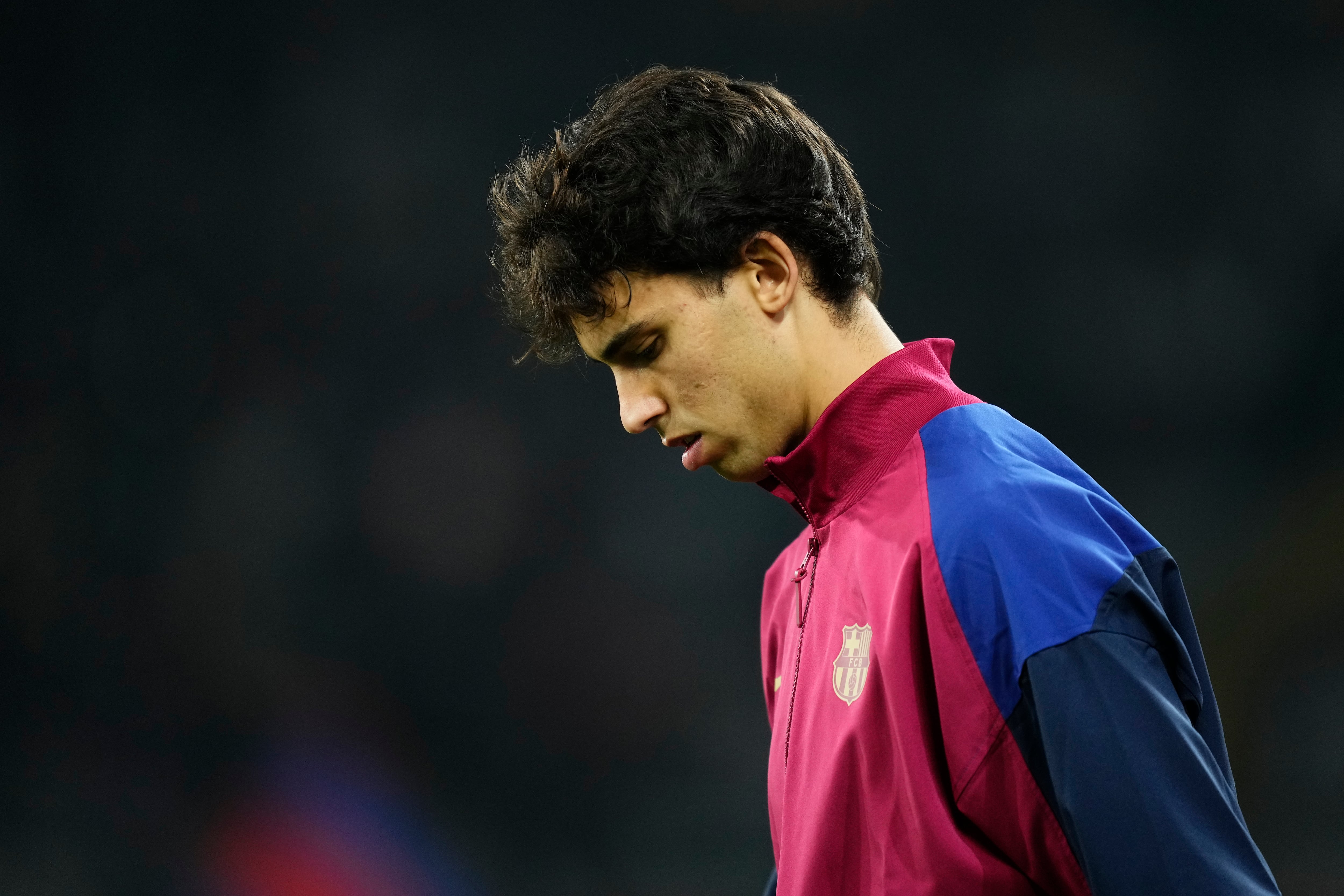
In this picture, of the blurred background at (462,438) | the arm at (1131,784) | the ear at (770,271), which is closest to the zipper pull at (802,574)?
the ear at (770,271)

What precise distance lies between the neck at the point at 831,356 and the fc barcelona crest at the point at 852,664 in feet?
0.62

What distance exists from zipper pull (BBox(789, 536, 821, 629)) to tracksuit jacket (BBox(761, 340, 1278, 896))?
0.16ft

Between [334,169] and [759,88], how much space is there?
1.86 meters

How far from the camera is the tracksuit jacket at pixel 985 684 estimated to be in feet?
2.02

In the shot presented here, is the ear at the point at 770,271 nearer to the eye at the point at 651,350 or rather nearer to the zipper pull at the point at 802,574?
the eye at the point at 651,350

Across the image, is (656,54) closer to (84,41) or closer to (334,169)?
(334,169)

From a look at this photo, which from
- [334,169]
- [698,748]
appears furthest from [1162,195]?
[334,169]

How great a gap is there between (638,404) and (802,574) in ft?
0.73

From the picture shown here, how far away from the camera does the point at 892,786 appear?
740 mm

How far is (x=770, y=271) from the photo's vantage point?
0.90m

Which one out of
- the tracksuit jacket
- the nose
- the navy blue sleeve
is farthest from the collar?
the navy blue sleeve

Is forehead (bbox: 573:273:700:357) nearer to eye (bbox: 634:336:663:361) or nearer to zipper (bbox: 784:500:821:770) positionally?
eye (bbox: 634:336:663:361)

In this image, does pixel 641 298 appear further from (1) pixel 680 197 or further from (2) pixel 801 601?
(2) pixel 801 601

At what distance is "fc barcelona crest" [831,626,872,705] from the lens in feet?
2.56
